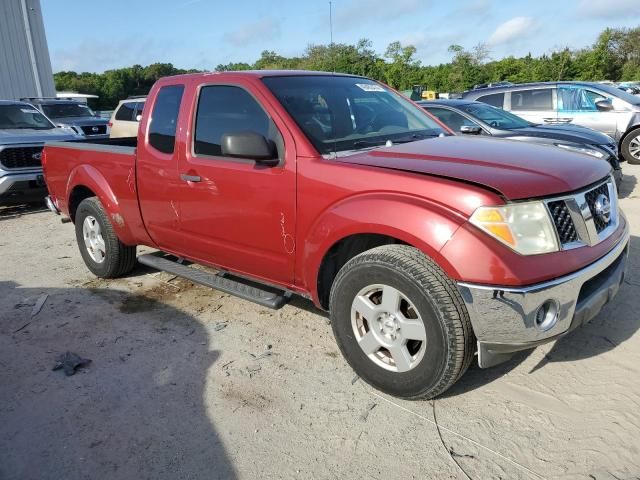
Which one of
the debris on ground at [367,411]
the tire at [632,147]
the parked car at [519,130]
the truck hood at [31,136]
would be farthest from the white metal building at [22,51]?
the debris on ground at [367,411]

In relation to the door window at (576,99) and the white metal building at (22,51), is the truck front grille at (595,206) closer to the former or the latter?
the door window at (576,99)

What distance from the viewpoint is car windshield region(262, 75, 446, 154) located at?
3.40m

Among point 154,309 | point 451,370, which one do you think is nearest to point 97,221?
point 154,309

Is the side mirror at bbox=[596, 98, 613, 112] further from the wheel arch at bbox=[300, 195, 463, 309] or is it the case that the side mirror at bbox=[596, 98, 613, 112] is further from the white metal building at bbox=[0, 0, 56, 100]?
the white metal building at bbox=[0, 0, 56, 100]

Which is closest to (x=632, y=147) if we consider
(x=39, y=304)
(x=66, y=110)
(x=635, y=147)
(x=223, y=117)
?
(x=635, y=147)

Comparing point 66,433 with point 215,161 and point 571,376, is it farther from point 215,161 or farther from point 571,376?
point 571,376

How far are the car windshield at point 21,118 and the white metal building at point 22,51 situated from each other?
42.8ft

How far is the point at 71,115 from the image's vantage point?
586 inches

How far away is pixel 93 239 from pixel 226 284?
2.10m

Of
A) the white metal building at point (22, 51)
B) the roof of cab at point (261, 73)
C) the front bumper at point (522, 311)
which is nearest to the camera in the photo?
the front bumper at point (522, 311)

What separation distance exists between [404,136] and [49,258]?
4.55m

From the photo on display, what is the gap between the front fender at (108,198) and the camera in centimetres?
471

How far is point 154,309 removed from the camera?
14.7 ft

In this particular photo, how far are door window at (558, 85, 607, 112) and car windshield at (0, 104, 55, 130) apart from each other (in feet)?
33.2
